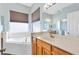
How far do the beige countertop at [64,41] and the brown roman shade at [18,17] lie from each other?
0.72 ft

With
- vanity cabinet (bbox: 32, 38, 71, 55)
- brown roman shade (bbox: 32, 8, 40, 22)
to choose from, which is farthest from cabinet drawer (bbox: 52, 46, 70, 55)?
brown roman shade (bbox: 32, 8, 40, 22)

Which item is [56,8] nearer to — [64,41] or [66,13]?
[66,13]

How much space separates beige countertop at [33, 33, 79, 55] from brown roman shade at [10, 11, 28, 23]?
0.22 meters

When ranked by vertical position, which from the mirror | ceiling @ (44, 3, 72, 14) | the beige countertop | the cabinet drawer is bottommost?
the cabinet drawer

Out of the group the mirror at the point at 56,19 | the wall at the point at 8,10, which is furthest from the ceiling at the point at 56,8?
the wall at the point at 8,10

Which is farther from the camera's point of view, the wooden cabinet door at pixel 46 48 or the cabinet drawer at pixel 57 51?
the wooden cabinet door at pixel 46 48

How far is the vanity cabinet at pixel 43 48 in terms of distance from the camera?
140 cm

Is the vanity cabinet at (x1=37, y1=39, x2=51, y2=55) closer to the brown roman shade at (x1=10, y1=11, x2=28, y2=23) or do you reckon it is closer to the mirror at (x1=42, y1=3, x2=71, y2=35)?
the mirror at (x1=42, y1=3, x2=71, y2=35)

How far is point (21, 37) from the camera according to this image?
4.89ft

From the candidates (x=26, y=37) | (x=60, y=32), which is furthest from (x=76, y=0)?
(x=26, y=37)

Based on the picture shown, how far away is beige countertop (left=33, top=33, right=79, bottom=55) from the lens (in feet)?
4.35

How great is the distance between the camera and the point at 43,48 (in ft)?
4.92

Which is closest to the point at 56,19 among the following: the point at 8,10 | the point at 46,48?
the point at 46,48

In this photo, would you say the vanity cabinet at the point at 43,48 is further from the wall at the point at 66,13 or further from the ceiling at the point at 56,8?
the ceiling at the point at 56,8
